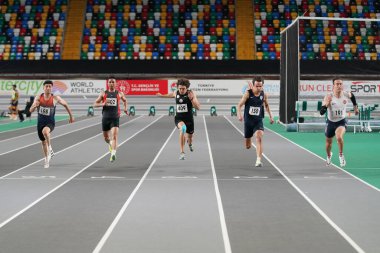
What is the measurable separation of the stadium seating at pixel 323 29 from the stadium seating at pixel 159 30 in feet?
6.60

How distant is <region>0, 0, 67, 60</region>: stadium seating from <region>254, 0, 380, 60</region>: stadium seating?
41.4ft

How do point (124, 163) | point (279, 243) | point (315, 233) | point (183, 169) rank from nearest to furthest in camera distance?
point (279, 243)
point (315, 233)
point (183, 169)
point (124, 163)

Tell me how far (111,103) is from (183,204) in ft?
20.5

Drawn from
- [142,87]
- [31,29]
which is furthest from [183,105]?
[31,29]

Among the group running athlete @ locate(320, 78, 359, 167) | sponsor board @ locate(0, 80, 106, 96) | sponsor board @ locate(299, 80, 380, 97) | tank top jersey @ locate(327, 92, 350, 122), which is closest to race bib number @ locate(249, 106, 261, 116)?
running athlete @ locate(320, 78, 359, 167)

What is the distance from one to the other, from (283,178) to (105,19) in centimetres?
3516

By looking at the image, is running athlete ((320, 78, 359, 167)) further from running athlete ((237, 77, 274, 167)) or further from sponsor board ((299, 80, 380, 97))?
sponsor board ((299, 80, 380, 97))

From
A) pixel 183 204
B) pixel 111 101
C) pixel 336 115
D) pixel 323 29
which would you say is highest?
pixel 323 29

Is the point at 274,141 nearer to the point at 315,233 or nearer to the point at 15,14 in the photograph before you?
the point at 315,233

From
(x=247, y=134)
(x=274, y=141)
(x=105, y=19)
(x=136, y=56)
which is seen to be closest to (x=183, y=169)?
(x=247, y=134)

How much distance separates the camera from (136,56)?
1657 inches

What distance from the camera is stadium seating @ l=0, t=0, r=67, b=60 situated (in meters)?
42.4

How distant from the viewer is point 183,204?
30.2ft

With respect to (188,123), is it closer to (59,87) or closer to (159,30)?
(59,87)
